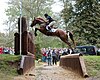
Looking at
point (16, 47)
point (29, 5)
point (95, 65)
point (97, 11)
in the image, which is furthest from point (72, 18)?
point (95, 65)

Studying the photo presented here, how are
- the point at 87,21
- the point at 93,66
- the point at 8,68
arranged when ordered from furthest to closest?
the point at 87,21 → the point at 93,66 → the point at 8,68

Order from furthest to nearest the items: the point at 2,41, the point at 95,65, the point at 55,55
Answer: the point at 2,41, the point at 55,55, the point at 95,65

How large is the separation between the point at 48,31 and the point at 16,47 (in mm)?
5191

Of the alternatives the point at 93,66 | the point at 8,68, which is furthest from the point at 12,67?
the point at 93,66

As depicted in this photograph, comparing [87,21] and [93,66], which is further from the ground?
[87,21]

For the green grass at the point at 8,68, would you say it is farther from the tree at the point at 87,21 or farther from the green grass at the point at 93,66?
the tree at the point at 87,21

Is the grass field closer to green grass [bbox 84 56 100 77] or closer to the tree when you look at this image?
green grass [bbox 84 56 100 77]

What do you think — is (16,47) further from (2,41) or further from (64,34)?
(2,41)

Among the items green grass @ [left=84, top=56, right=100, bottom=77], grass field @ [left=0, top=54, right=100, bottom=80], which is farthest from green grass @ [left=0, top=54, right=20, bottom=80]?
green grass @ [left=84, top=56, right=100, bottom=77]

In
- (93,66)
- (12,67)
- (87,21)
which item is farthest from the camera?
(87,21)

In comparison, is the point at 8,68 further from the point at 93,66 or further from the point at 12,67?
the point at 93,66

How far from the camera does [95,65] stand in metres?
15.6

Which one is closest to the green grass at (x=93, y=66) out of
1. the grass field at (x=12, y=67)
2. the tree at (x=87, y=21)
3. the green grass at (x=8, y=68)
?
the grass field at (x=12, y=67)

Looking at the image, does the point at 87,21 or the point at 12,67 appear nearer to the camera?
the point at 12,67
